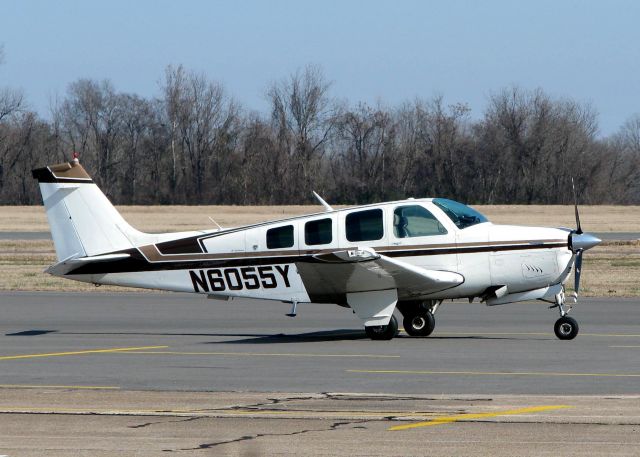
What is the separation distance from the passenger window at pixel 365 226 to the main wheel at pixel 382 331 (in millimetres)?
1325

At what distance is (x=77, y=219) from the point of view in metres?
18.0

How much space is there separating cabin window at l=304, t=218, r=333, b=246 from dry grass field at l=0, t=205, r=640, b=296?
10250 millimetres

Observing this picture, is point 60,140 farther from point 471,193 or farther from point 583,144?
point 583,144

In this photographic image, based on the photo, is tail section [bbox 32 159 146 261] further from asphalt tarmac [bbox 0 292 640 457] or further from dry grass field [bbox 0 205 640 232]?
dry grass field [bbox 0 205 640 232]

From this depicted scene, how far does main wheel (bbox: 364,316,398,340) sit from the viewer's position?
1658 centimetres

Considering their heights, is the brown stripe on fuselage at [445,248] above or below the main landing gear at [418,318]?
above

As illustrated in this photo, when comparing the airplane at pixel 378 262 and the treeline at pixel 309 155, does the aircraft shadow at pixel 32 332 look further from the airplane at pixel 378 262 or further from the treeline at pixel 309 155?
the treeline at pixel 309 155

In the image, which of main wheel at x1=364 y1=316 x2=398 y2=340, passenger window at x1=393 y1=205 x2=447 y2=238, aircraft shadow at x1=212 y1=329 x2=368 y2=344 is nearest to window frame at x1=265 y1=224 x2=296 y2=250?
aircraft shadow at x1=212 y1=329 x2=368 y2=344

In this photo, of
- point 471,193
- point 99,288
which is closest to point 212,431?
point 99,288

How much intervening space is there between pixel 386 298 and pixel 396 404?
5994 millimetres

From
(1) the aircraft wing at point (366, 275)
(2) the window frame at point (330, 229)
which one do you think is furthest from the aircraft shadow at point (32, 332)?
(2) the window frame at point (330, 229)

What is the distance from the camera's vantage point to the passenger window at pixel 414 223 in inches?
656

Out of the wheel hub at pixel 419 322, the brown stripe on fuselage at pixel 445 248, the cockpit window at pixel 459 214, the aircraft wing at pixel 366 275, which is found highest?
the cockpit window at pixel 459 214

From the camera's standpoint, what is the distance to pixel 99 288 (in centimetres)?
2802
